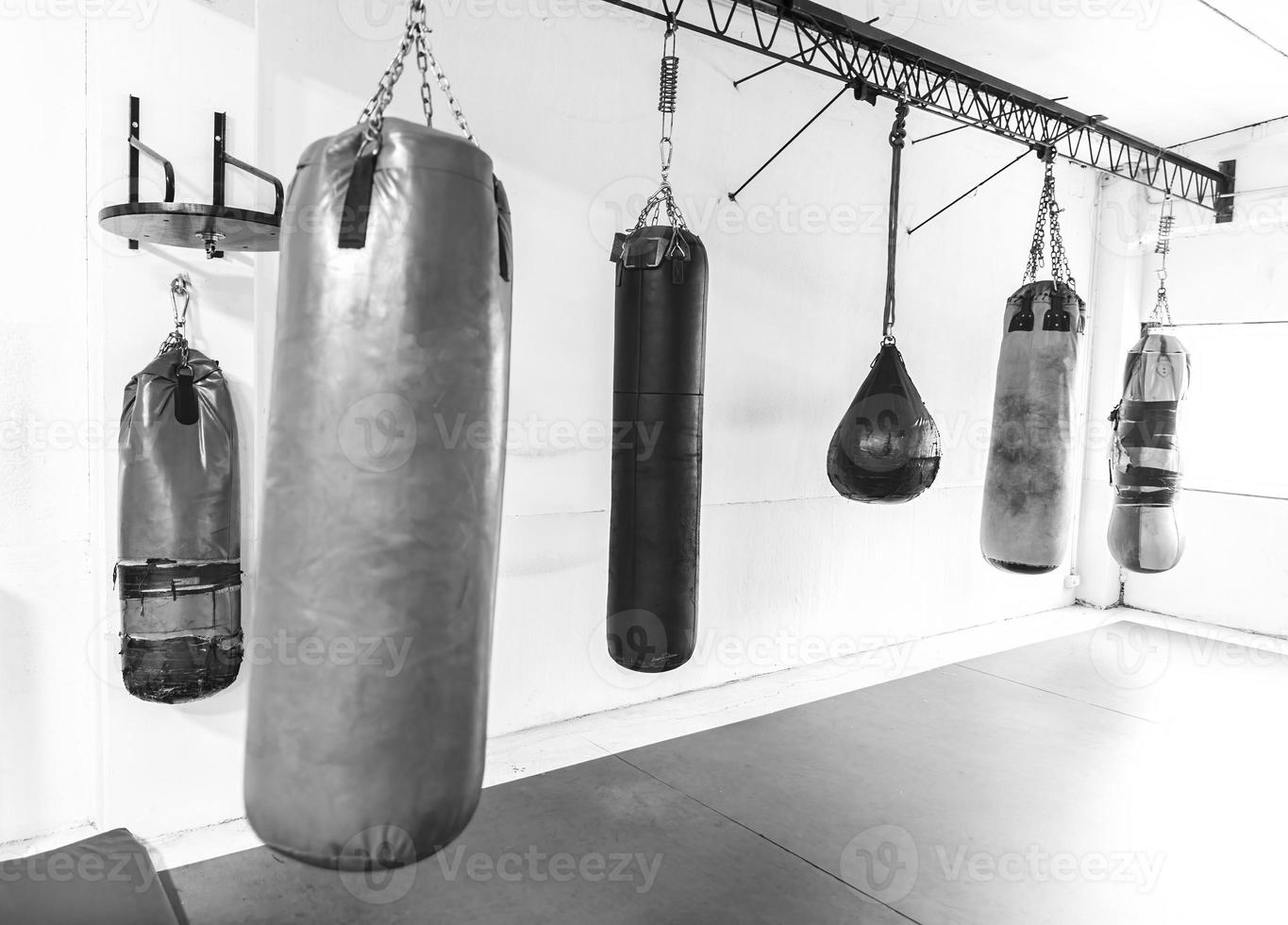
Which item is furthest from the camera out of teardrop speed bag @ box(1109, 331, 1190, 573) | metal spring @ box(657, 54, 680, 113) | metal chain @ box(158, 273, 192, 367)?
teardrop speed bag @ box(1109, 331, 1190, 573)

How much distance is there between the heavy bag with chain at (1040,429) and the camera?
3740 mm

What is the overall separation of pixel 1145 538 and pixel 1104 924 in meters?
2.62

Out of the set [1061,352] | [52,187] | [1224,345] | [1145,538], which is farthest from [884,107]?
[52,187]

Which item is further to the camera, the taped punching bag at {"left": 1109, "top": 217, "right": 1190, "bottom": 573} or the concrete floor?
the taped punching bag at {"left": 1109, "top": 217, "right": 1190, "bottom": 573}

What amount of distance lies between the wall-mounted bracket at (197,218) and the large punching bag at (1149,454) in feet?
13.8

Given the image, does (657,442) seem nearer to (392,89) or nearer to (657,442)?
(657,442)

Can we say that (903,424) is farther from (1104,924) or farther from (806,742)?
(1104,924)

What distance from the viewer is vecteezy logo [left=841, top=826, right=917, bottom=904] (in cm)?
264

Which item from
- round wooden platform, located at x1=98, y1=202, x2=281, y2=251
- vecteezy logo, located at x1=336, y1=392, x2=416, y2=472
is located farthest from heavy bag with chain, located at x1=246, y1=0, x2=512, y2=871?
round wooden platform, located at x1=98, y1=202, x2=281, y2=251

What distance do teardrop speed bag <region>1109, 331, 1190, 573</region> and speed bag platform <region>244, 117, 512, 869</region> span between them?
4.23 meters

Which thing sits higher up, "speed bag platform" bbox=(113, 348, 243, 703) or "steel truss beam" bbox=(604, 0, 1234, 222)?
"steel truss beam" bbox=(604, 0, 1234, 222)

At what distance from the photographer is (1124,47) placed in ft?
14.6

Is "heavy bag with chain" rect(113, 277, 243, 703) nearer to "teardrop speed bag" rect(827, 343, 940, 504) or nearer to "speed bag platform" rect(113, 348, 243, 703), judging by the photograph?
"speed bag platform" rect(113, 348, 243, 703)

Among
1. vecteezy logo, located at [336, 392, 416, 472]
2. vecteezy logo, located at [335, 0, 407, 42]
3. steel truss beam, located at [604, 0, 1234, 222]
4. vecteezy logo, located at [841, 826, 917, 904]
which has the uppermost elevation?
steel truss beam, located at [604, 0, 1234, 222]
